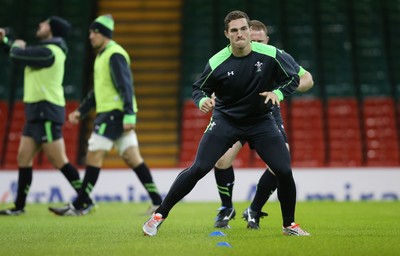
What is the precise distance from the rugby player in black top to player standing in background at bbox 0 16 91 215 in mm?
2910

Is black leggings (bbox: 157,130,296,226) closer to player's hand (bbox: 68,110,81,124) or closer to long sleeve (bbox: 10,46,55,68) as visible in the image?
player's hand (bbox: 68,110,81,124)

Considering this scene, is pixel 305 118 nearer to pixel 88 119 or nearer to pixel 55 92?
pixel 88 119

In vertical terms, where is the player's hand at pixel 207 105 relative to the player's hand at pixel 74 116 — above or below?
above

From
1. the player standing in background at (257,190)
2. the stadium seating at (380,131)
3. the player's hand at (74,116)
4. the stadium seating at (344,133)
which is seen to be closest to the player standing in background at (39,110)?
the player's hand at (74,116)

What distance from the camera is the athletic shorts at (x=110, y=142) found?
789 centimetres

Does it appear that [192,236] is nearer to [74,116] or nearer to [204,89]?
[204,89]

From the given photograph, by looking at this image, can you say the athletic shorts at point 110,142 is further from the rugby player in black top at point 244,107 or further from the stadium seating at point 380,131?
the stadium seating at point 380,131

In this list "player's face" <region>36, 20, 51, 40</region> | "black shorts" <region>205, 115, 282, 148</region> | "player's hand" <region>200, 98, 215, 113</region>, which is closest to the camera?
"player's hand" <region>200, 98, 215, 113</region>

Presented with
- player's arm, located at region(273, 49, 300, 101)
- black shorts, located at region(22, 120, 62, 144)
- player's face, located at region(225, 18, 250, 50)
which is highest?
player's face, located at region(225, 18, 250, 50)

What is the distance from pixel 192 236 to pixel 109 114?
2.77 meters

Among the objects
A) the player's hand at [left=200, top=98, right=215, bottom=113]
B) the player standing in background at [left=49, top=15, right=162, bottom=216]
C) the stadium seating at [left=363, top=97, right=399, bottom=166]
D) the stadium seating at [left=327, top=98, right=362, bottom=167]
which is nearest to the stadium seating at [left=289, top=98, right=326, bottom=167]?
the stadium seating at [left=327, top=98, right=362, bottom=167]

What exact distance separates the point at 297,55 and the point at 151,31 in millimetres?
3490

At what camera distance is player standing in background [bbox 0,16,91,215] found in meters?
7.91

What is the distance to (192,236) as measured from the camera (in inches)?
216
